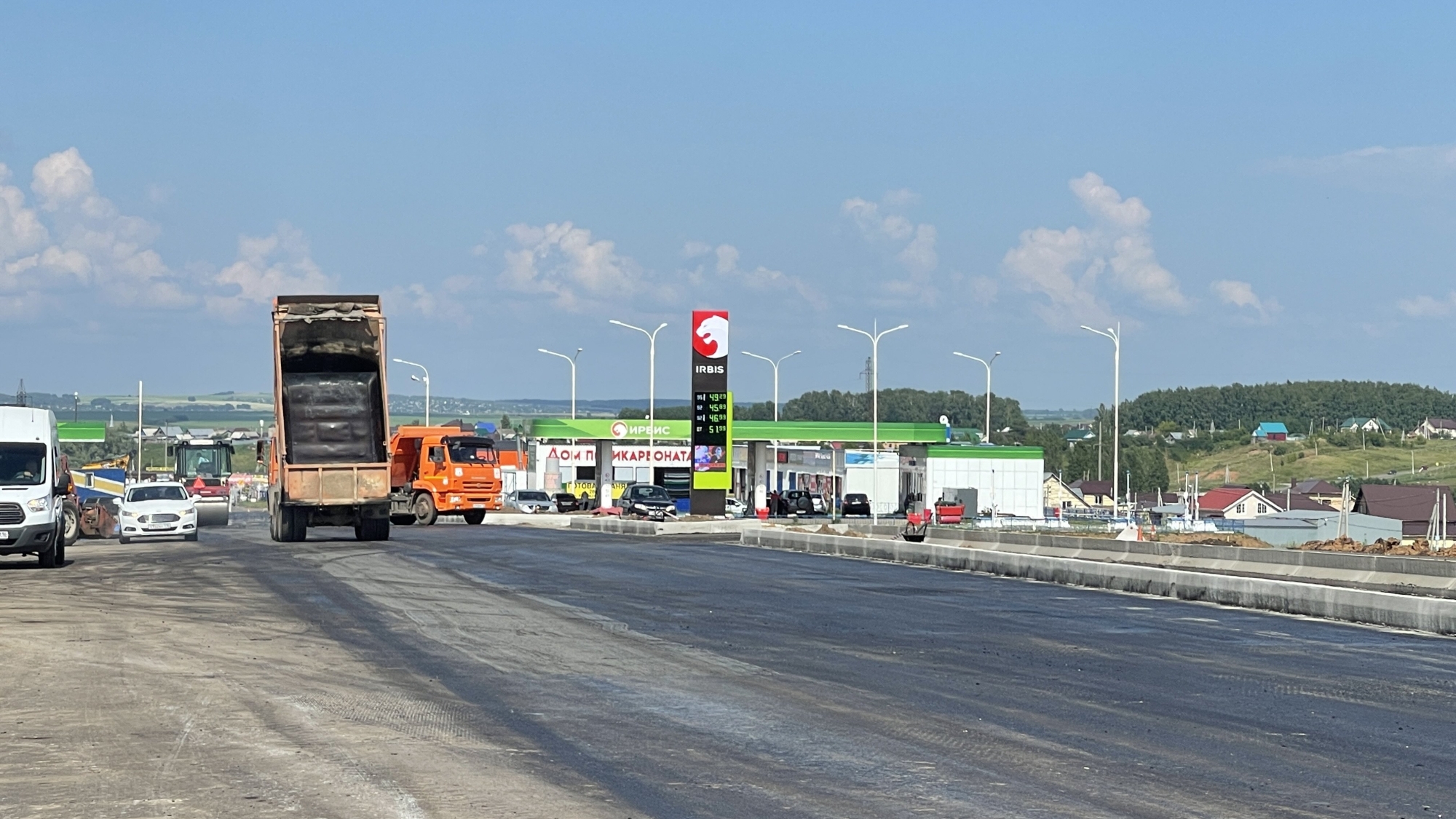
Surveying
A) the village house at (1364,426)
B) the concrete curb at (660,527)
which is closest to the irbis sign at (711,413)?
the concrete curb at (660,527)

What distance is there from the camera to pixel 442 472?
52750 millimetres

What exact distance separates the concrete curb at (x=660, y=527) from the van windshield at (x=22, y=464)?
83.1 feet

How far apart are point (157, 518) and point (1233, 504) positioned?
83.3 m

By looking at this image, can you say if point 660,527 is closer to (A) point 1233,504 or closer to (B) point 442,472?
(B) point 442,472

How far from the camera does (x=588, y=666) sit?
15273 millimetres

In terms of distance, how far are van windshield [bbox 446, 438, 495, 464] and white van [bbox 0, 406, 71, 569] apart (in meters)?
22.7

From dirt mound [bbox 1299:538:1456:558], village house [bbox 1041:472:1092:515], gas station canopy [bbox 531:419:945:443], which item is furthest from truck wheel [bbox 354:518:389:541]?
village house [bbox 1041:472:1092:515]

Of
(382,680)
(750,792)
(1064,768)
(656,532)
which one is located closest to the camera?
(750,792)

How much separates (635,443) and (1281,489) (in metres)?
63.1

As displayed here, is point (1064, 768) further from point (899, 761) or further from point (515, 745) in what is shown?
point (515, 745)

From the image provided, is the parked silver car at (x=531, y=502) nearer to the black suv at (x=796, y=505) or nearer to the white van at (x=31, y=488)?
the black suv at (x=796, y=505)

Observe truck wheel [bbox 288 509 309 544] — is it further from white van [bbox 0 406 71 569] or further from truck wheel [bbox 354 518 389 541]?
white van [bbox 0 406 71 569]

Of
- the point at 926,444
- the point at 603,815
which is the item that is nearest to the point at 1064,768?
the point at 603,815

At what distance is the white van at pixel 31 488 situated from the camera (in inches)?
1120
